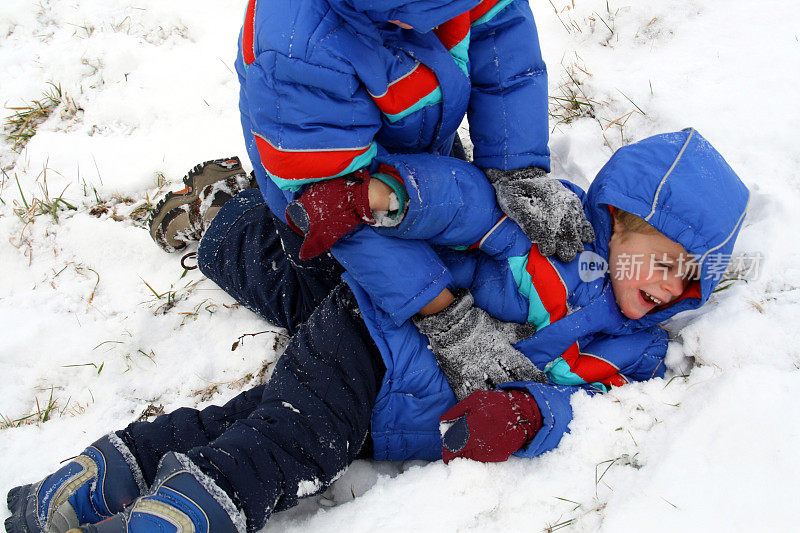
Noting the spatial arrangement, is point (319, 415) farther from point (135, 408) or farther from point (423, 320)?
point (135, 408)

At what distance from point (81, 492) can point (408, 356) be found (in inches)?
38.1

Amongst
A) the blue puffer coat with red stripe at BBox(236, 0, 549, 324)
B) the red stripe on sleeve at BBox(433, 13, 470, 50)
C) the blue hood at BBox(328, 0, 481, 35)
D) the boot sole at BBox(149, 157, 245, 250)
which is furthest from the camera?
the boot sole at BBox(149, 157, 245, 250)

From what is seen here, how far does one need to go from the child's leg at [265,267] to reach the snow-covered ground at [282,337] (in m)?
0.13

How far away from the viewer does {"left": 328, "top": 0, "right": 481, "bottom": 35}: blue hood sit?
129 centimetres

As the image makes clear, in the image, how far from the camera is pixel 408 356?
182cm

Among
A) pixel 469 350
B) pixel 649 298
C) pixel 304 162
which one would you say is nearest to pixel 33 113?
pixel 304 162

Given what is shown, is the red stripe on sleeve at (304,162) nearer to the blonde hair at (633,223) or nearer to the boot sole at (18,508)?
the blonde hair at (633,223)

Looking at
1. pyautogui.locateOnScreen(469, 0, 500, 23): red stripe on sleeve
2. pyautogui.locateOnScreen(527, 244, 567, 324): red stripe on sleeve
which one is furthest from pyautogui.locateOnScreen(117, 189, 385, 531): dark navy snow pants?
pyautogui.locateOnScreen(469, 0, 500, 23): red stripe on sleeve

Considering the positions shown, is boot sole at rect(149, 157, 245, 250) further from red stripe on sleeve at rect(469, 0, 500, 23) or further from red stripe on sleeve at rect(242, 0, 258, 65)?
red stripe on sleeve at rect(469, 0, 500, 23)

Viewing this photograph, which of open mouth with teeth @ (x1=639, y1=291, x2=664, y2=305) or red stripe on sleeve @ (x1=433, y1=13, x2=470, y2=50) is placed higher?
red stripe on sleeve @ (x1=433, y1=13, x2=470, y2=50)

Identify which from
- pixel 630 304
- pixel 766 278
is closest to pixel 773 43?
pixel 766 278

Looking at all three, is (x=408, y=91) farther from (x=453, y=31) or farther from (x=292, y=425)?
(x=292, y=425)

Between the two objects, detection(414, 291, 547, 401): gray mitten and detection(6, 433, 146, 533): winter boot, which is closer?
detection(6, 433, 146, 533): winter boot

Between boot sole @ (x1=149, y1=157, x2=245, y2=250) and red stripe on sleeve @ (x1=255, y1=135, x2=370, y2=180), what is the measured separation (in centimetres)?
75
